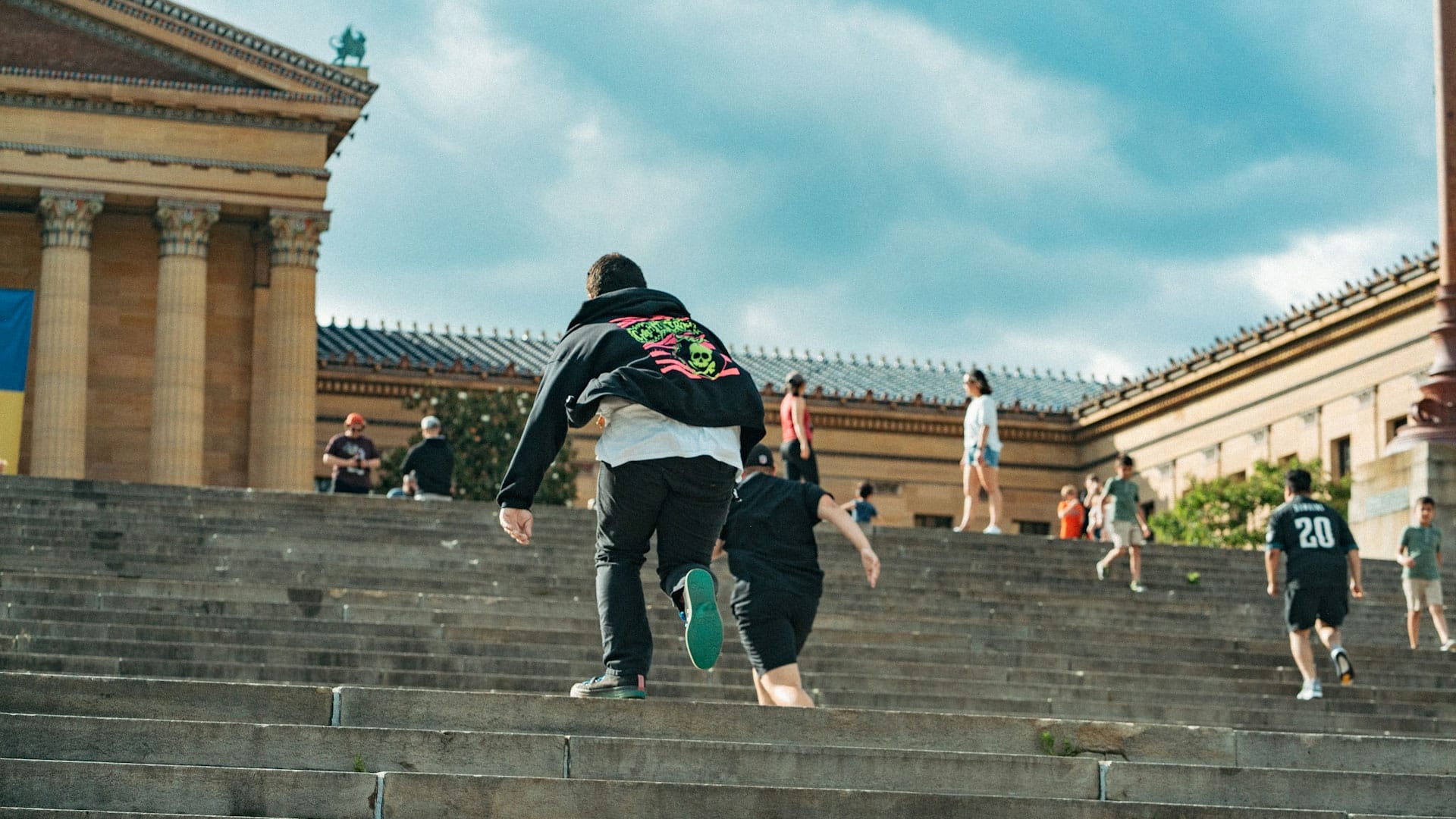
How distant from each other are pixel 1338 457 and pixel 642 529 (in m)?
35.1

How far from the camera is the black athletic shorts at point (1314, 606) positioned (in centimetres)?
1516

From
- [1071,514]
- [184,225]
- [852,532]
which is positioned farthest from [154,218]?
[852,532]

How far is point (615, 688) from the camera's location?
8703mm

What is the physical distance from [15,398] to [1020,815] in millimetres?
26032

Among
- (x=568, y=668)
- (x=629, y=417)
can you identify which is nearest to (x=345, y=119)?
(x=568, y=668)

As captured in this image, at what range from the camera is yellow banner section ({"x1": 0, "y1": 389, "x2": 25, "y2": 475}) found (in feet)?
101

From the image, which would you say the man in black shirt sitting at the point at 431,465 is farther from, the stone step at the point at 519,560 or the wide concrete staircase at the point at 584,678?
the stone step at the point at 519,560

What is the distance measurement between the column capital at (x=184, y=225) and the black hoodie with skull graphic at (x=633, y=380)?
30.0 metres

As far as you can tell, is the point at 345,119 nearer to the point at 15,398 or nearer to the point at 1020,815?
the point at 15,398

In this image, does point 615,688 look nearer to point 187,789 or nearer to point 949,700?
point 187,789

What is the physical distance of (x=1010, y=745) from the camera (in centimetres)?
893

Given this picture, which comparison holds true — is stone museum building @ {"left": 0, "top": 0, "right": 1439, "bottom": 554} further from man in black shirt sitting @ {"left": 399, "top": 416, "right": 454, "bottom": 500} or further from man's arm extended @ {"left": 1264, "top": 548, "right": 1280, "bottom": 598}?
Answer: man's arm extended @ {"left": 1264, "top": 548, "right": 1280, "bottom": 598}

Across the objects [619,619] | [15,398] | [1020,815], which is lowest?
[1020,815]

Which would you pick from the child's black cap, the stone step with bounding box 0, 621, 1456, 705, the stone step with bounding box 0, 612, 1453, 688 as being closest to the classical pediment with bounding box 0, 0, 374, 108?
the stone step with bounding box 0, 612, 1453, 688
